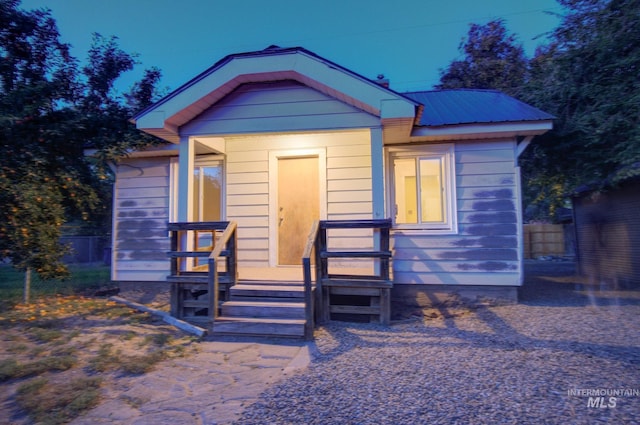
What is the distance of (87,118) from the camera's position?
24.8 feet

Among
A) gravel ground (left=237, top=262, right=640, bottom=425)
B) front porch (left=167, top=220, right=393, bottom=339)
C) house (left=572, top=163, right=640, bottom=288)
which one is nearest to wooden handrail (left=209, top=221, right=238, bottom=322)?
front porch (left=167, top=220, right=393, bottom=339)

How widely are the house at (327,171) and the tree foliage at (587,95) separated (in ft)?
4.53

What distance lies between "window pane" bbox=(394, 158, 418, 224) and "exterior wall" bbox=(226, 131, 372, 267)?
0.49m

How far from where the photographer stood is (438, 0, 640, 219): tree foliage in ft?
22.6

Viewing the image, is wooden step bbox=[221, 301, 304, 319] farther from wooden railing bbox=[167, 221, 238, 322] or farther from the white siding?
the white siding

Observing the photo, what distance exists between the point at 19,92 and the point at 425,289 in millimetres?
8060

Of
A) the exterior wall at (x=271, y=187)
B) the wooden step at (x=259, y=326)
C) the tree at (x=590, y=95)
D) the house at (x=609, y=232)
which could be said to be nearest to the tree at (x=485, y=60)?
the house at (x=609, y=232)

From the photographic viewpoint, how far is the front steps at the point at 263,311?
4.76 m

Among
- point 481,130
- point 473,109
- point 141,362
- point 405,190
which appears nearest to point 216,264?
point 141,362

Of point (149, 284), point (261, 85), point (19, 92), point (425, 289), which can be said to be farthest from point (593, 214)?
point (19, 92)

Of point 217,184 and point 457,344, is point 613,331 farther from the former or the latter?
point 217,184

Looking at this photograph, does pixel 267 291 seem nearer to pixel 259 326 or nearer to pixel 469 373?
pixel 259 326

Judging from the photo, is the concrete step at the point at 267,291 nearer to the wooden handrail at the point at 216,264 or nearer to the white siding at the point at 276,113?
the wooden handrail at the point at 216,264

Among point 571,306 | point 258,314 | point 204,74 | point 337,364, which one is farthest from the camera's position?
point 571,306
